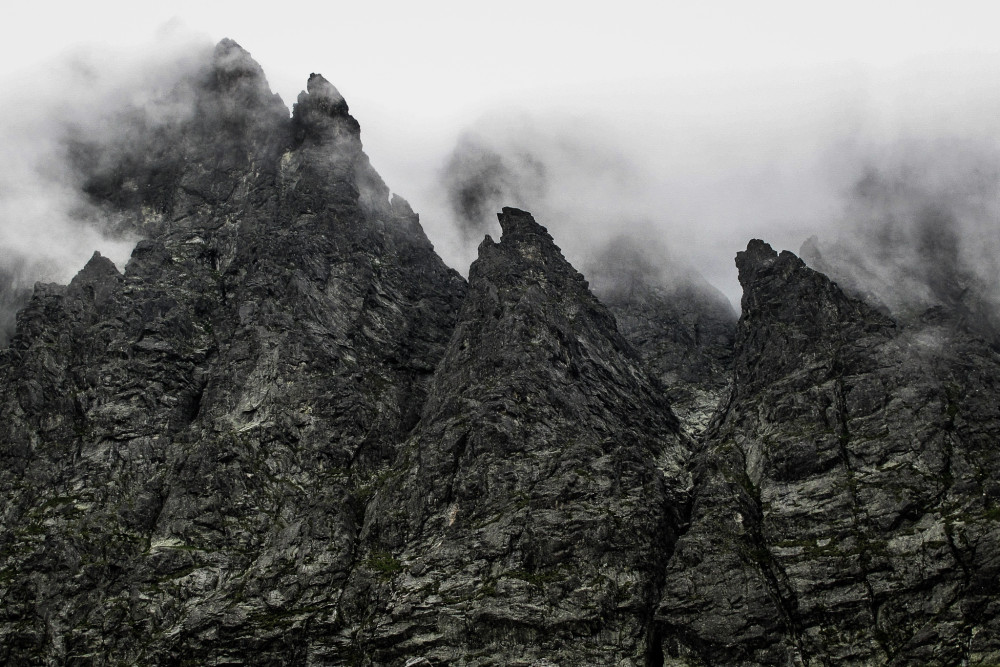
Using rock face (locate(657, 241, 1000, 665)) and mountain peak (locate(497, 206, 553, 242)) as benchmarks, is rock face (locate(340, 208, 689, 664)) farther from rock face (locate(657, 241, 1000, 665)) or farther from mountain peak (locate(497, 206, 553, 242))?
mountain peak (locate(497, 206, 553, 242))

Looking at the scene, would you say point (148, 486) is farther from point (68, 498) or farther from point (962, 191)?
point (962, 191)

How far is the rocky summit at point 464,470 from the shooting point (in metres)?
94.5

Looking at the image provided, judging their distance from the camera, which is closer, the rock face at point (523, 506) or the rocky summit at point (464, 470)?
the rocky summit at point (464, 470)

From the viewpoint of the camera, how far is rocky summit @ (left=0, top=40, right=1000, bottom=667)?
94500mm

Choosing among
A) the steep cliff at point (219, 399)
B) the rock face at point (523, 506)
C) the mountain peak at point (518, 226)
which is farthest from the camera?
the mountain peak at point (518, 226)

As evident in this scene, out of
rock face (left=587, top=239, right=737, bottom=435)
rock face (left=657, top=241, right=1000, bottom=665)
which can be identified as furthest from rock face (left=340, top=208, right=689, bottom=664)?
rock face (left=587, top=239, right=737, bottom=435)

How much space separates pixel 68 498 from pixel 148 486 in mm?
10204

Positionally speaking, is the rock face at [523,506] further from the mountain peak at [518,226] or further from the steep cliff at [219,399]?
the mountain peak at [518,226]

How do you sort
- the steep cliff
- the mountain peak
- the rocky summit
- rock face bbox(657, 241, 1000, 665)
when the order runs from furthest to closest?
the mountain peak, the steep cliff, the rocky summit, rock face bbox(657, 241, 1000, 665)

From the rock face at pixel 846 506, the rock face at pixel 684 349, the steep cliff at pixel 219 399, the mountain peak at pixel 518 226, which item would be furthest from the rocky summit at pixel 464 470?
the rock face at pixel 684 349

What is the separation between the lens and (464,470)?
11406 centimetres

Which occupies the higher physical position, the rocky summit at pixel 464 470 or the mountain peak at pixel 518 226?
the mountain peak at pixel 518 226

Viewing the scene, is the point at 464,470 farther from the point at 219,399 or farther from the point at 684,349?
the point at 684,349

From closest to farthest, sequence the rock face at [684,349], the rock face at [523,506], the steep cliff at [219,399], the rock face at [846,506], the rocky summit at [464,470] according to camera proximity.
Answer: the rock face at [846,506] → the rocky summit at [464,470] → the rock face at [523,506] → the steep cliff at [219,399] → the rock face at [684,349]
